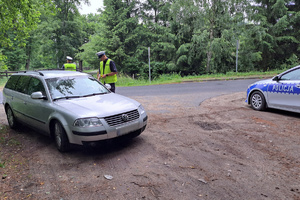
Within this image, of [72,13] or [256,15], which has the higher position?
[72,13]

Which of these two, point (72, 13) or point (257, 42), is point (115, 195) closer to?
point (257, 42)

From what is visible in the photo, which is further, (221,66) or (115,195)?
(221,66)

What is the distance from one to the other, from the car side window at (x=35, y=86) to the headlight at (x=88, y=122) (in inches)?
56.1

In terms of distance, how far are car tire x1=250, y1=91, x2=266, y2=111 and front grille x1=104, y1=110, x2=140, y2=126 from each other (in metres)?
4.79

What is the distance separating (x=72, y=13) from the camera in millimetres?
36719

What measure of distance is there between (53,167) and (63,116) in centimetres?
92

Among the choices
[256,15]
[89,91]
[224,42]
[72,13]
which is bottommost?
[89,91]

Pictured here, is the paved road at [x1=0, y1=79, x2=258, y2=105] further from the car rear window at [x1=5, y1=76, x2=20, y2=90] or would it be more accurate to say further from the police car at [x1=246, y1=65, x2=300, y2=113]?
the car rear window at [x1=5, y1=76, x2=20, y2=90]

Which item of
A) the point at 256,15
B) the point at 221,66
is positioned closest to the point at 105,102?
→ the point at 221,66

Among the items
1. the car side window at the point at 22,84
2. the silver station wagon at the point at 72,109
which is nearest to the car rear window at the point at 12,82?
the silver station wagon at the point at 72,109

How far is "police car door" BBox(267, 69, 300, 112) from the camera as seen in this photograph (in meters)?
6.67

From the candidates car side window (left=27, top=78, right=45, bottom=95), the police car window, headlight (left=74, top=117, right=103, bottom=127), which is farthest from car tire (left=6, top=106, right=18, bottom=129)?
the police car window

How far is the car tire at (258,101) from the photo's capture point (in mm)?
7575

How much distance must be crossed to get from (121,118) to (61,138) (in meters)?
1.21
